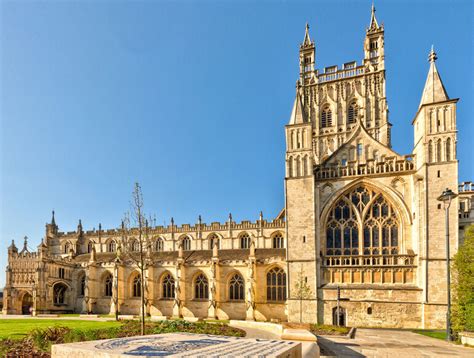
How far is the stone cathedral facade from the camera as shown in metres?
25.4

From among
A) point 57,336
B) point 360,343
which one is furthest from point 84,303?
point 360,343

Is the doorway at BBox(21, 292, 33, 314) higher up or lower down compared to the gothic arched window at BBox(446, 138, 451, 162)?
lower down

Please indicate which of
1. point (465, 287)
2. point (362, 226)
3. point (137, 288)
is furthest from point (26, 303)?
point (465, 287)

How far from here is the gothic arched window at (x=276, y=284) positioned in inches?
1275

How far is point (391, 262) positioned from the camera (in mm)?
26250

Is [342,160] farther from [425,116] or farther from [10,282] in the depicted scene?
[10,282]

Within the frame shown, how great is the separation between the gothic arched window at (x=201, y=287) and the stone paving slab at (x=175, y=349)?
28644mm

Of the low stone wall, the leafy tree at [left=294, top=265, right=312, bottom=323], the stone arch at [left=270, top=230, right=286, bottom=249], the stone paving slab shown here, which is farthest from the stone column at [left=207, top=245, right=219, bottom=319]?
the stone paving slab

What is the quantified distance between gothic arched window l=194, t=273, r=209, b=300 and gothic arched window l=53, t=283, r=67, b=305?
62.7 feet

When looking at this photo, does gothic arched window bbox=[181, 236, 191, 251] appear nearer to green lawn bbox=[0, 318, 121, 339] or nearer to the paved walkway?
green lawn bbox=[0, 318, 121, 339]

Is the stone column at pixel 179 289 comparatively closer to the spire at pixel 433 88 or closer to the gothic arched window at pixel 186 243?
the gothic arched window at pixel 186 243

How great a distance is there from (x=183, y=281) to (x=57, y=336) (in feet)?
72.3

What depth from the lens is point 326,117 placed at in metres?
43.9

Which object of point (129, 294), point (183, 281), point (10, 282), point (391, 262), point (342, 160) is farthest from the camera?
point (10, 282)
